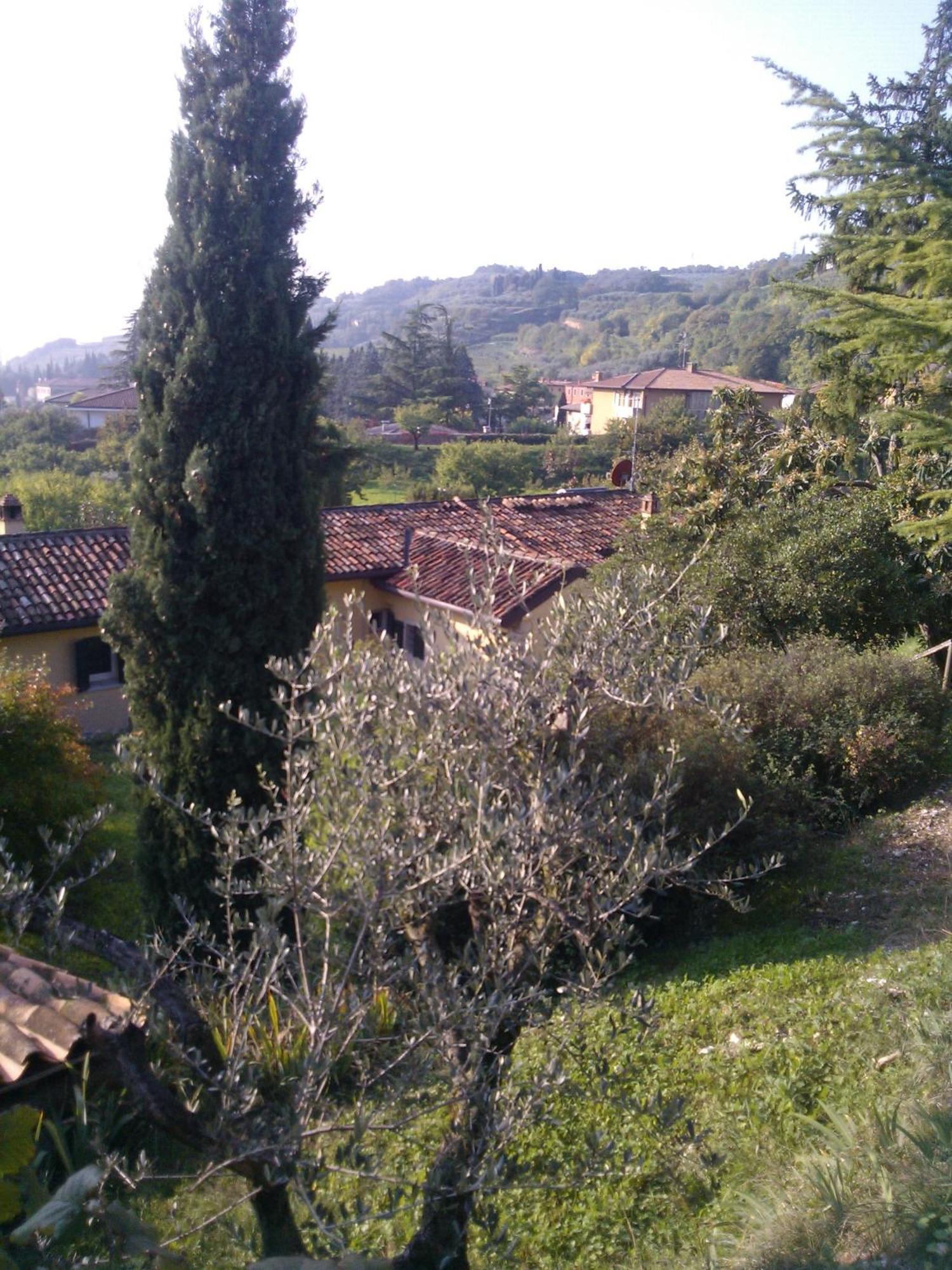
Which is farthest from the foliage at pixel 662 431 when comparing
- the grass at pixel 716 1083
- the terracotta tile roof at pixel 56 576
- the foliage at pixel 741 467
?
the grass at pixel 716 1083

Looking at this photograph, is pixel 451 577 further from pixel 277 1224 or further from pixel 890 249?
pixel 277 1224

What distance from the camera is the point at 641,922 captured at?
26.7ft

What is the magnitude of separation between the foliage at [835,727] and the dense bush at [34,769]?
707 centimetres

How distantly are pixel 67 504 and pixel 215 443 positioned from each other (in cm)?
2336

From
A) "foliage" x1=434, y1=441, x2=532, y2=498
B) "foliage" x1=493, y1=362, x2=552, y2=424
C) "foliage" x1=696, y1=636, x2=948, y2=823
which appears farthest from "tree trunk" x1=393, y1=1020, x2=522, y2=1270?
"foliage" x1=493, y1=362, x2=552, y2=424

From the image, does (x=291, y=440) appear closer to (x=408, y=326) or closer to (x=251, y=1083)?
(x=251, y=1083)

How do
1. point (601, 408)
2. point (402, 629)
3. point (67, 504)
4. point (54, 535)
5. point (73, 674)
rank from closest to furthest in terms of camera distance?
point (73, 674), point (54, 535), point (402, 629), point (67, 504), point (601, 408)

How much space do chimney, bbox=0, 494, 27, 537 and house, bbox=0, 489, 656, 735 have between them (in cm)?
3

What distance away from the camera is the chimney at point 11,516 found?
18.4m

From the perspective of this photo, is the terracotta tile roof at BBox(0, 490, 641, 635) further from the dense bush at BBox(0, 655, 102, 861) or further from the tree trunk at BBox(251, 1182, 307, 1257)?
the tree trunk at BBox(251, 1182, 307, 1257)

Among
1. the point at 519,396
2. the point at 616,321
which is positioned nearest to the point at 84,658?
the point at 519,396

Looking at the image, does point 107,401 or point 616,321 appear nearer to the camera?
point 107,401

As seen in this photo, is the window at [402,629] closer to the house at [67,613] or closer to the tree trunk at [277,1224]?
the house at [67,613]

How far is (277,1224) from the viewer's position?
3.49 meters
